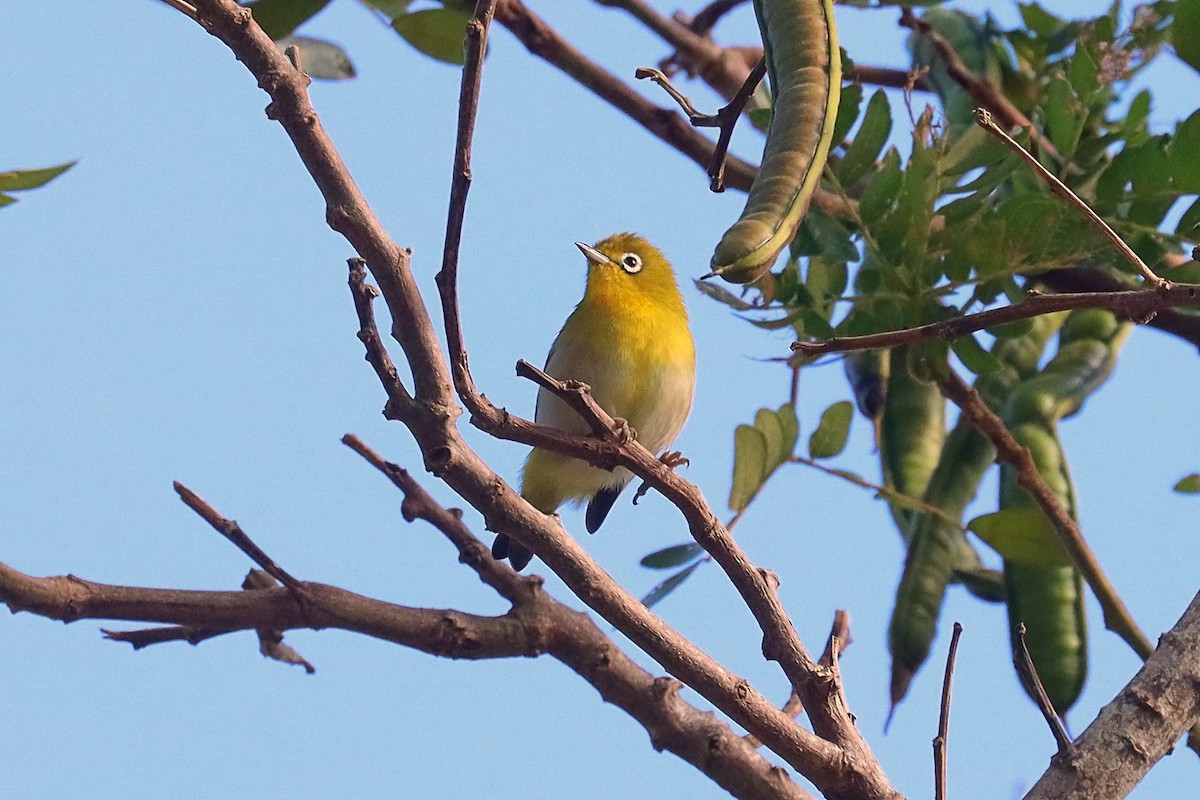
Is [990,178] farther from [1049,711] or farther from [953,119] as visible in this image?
[1049,711]

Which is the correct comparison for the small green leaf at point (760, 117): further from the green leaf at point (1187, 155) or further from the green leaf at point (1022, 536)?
the green leaf at point (1022, 536)

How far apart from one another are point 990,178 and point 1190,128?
0.42 m

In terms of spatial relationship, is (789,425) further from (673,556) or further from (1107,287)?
(1107,287)

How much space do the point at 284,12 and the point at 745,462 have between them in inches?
55.8

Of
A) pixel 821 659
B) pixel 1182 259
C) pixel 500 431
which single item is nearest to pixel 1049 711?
pixel 821 659

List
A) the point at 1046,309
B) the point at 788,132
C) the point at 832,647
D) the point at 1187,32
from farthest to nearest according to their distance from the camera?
the point at 1187,32, the point at 832,647, the point at 788,132, the point at 1046,309

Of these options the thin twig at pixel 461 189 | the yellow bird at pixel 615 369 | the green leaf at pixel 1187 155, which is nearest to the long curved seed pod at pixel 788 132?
the thin twig at pixel 461 189

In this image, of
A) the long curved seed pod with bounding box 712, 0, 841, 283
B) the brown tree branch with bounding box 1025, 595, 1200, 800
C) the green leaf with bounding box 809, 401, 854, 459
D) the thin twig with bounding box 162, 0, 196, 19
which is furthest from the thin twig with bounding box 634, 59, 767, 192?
the green leaf with bounding box 809, 401, 854, 459

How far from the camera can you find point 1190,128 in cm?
268

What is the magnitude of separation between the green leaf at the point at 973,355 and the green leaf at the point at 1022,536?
1.13ft

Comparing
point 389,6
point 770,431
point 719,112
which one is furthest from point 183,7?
point 770,431

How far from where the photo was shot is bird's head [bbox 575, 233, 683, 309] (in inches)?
159

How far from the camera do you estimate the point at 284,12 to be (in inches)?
113

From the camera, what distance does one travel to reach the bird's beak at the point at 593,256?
13.6ft
